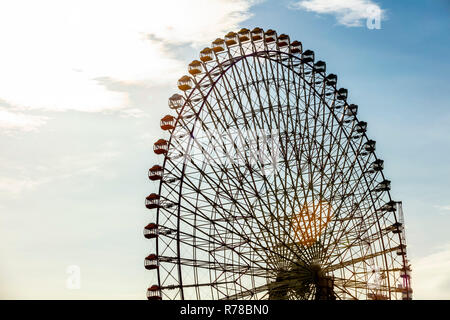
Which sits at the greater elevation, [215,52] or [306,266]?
[215,52]

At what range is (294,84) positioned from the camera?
104 ft

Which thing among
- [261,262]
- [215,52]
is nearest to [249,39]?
[215,52]

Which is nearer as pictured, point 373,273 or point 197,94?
point 197,94

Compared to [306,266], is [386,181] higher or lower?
higher

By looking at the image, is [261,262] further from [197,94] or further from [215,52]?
[215,52]

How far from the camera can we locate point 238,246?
1047 inches

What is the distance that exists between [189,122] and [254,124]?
3918mm
